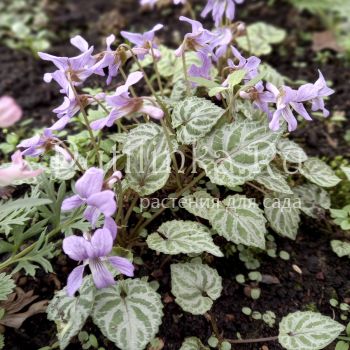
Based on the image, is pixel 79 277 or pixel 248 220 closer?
pixel 79 277

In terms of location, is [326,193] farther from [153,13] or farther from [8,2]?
[8,2]

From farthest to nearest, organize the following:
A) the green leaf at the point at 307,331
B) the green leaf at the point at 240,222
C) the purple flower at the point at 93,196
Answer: the green leaf at the point at 240,222 < the green leaf at the point at 307,331 < the purple flower at the point at 93,196

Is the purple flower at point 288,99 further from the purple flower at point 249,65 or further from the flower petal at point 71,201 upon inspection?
the flower petal at point 71,201

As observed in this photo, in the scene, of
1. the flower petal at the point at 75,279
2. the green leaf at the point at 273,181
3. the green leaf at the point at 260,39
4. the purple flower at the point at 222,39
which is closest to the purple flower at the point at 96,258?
the flower petal at the point at 75,279

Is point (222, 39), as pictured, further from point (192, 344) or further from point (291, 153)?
point (192, 344)

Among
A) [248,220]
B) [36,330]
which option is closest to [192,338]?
[248,220]
